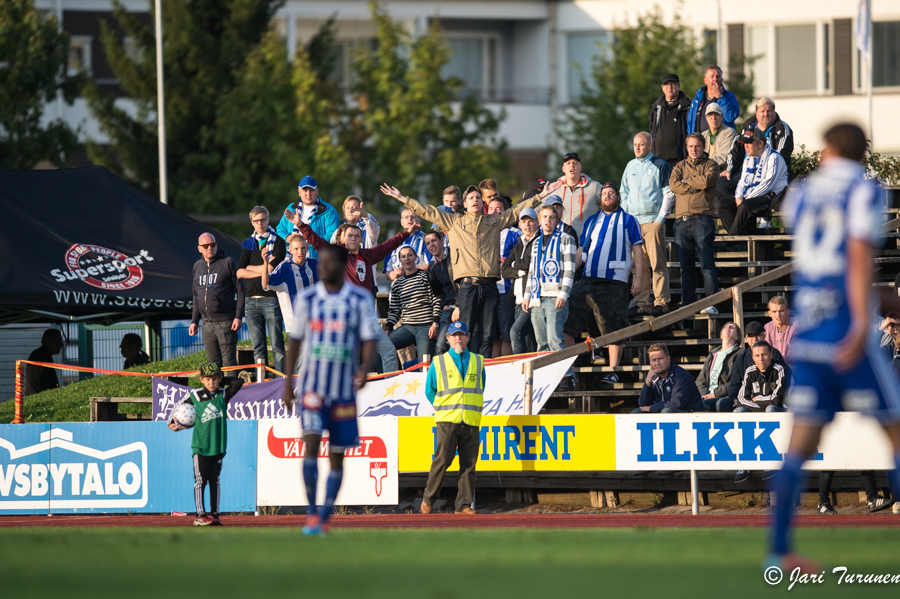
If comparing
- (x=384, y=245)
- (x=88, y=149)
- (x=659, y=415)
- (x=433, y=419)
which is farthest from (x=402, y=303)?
(x=88, y=149)

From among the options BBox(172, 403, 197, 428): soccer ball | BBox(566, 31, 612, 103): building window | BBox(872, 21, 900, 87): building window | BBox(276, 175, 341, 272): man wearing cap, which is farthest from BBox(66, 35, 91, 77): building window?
BBox(172, 403, 197, 428): soccer ball

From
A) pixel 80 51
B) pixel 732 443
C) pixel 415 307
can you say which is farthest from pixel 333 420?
pixel 80 51

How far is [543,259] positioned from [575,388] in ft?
7.25

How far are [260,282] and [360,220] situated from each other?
6.42 ft

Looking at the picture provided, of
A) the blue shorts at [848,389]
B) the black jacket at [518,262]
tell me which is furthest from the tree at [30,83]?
the blue shorts at [848,389]

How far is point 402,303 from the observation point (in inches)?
659

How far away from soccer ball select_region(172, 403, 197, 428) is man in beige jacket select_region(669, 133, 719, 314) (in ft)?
22.8

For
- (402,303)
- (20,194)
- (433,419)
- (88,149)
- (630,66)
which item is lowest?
(433,419)

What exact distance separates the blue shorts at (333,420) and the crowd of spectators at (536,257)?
610 centimetres

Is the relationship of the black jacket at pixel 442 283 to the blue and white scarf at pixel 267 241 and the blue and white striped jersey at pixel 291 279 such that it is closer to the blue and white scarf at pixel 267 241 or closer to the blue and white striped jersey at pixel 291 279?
the blue and white striped jersey at pixel 291 279

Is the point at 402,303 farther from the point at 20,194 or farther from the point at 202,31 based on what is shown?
the point at 202,31

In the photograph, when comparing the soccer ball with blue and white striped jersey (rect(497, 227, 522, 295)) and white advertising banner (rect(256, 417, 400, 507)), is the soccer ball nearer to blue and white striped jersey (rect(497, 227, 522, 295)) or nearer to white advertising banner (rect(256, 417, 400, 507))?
white advertising banner (rect(256, 417, 400, 507))

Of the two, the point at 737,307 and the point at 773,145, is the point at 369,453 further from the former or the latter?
the point at 773,145

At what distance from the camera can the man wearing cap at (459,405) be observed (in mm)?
14406
